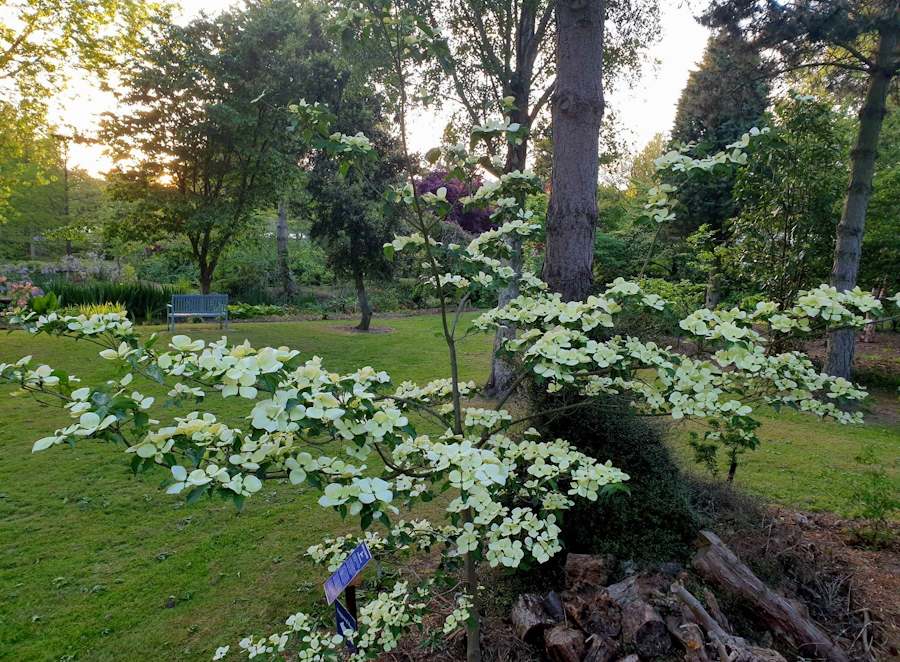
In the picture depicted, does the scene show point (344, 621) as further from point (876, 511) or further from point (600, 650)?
point (876, 511)

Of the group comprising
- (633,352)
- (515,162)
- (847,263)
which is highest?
(515,162)

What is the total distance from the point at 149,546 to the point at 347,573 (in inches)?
78.4

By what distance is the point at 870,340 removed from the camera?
11461 millimetres

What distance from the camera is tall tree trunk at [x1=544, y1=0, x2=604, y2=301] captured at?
108 inches

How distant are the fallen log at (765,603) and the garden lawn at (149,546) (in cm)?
128

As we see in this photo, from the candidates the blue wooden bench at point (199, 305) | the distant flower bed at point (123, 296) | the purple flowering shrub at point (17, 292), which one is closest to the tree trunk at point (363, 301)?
the blue wooden bench at point (199, 305)

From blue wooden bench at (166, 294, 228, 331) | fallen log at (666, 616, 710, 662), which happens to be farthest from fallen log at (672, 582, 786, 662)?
blue wooden bench at (166, 294, 228, 331)

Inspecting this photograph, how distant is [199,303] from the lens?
404 inches

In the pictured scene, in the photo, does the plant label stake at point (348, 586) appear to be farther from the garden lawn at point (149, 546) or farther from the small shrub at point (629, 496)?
the small shrub at point (629, 496)

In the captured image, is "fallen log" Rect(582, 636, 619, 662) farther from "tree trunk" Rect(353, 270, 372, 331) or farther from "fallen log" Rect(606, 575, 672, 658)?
"tree trunk" Rect(353, 270, 372, 331)

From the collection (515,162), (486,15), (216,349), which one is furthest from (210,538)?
(486,15)

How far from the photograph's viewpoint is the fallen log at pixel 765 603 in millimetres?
1906

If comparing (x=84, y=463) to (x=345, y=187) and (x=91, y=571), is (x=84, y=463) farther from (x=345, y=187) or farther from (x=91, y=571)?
(x=345, y=187)

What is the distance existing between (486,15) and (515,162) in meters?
1.92
